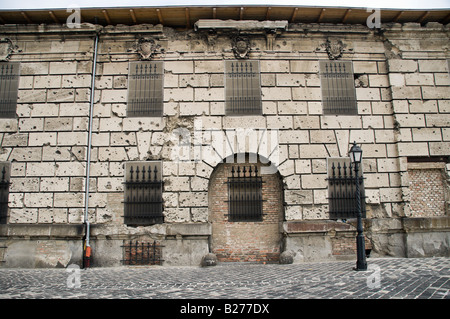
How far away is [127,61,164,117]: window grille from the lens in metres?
10.5

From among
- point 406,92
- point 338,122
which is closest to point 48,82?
point 338,122

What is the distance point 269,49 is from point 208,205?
5.77 m

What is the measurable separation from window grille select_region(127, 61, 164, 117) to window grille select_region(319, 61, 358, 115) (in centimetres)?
561

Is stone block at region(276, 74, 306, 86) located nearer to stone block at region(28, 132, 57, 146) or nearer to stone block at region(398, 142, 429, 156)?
stone block at region(398, 142, 429, 156)

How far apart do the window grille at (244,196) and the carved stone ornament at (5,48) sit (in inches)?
343

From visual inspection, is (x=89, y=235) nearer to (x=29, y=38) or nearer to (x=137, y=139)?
(x=137, y=139)

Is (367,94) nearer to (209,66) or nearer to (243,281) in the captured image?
(209,66)

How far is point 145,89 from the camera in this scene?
34.9 ft

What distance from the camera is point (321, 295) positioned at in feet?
18.8

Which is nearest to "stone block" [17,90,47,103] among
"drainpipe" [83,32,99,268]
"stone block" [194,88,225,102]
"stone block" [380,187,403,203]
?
"drainpipe" [83,32,99,268]

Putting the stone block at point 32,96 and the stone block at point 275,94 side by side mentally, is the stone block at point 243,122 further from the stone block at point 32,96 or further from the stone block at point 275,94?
the stone block at point 32,96

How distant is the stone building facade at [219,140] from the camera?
9.90 meters

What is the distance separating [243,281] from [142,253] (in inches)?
155

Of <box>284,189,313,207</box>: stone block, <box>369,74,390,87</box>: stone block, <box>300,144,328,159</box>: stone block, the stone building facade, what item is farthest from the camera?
<box>369,74,390,87</box>: stone block
